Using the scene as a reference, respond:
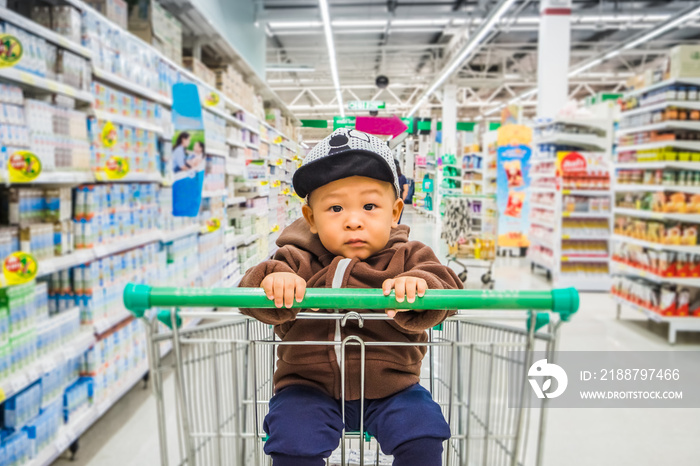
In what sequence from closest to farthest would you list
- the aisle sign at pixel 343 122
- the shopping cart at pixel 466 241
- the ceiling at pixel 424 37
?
the aisle sign at pixel 343 122 < the shopping cart at pixel 466 241 < the ceiling at pixel 424 37

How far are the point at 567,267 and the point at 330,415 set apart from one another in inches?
255

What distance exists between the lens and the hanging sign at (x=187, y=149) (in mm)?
3867

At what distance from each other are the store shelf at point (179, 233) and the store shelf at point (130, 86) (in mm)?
939

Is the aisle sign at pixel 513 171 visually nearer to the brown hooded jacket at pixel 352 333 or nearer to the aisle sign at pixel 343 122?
the aisle sign at pixel 343 122

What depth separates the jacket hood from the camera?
148 cm

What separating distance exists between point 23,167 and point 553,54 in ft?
28.6

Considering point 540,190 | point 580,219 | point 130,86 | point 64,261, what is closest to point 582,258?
point 580,219

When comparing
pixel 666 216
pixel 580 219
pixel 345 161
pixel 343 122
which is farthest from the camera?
pixel 580 219

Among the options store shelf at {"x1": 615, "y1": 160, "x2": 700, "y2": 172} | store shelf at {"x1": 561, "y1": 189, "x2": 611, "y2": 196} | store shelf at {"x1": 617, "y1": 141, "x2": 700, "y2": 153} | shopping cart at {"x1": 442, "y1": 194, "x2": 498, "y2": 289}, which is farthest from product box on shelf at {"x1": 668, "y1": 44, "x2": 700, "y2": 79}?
store shelf at {"x1": 561, "y1": 189, "x2": 611, "y2": 196}

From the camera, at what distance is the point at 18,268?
7.08 feet

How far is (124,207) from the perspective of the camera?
3148 mm

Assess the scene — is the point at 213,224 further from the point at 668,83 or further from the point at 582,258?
the point at 582,258

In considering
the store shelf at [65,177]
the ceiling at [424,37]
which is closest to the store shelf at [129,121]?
the store shelf at [65,177]

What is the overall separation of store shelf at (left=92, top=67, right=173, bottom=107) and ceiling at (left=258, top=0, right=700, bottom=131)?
177 inches
